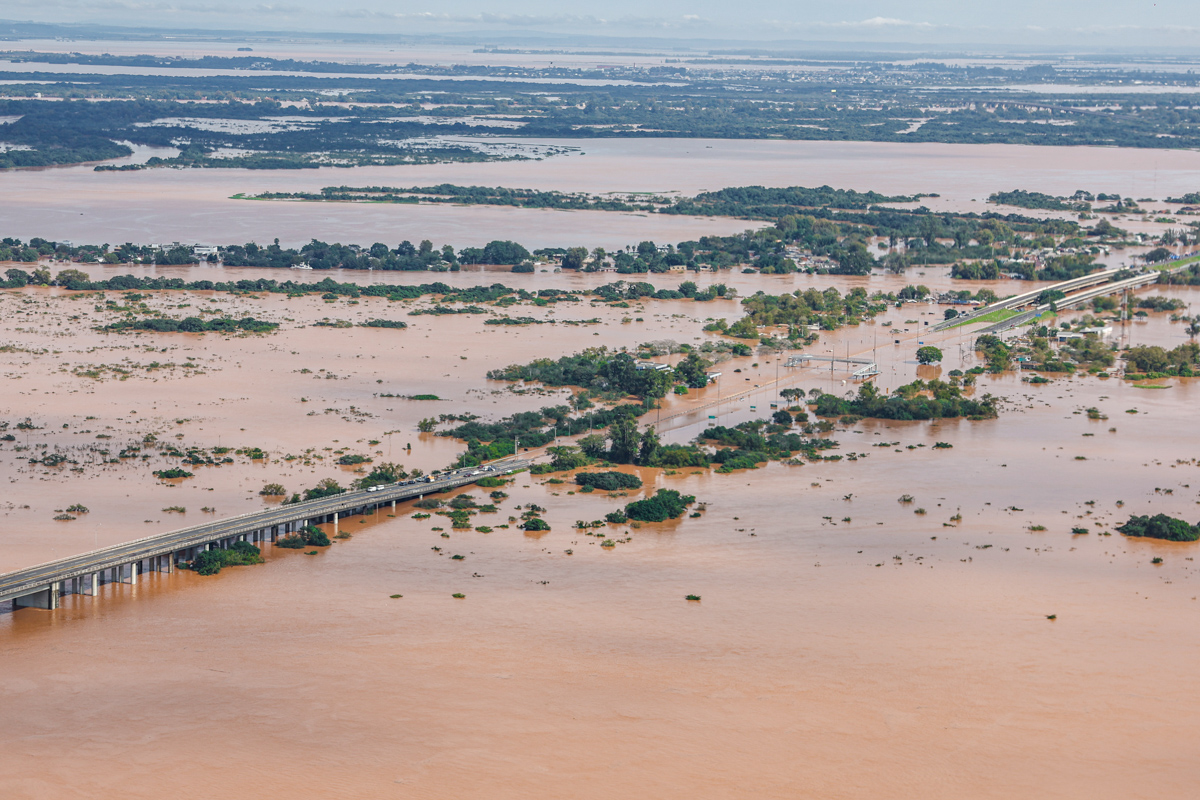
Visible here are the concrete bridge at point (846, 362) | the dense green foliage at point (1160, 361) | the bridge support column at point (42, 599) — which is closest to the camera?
the bridge support column at point (42, 599)

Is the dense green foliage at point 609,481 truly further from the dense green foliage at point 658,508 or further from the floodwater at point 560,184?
the floodwater at point 560,184

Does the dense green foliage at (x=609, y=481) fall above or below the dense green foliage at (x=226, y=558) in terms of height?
above

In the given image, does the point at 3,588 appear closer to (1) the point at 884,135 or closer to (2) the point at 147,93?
(1) the point at 884,135

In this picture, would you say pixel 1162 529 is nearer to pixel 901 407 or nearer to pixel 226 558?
pixel 901 407

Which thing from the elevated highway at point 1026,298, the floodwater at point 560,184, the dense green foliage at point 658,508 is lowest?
the dense green foliage at point 658,508

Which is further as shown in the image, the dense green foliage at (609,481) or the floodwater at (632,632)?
the dense green foliage at (609,481)

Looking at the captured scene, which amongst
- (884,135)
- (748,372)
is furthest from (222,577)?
(884,135)

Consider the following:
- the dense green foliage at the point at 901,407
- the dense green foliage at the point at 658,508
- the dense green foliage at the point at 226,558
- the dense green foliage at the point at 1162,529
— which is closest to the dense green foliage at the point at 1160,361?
the dense green foliage at the point at 901,407

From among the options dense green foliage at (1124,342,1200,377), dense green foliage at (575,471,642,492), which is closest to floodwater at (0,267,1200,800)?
dense green foliage at (575,471,642,492)
